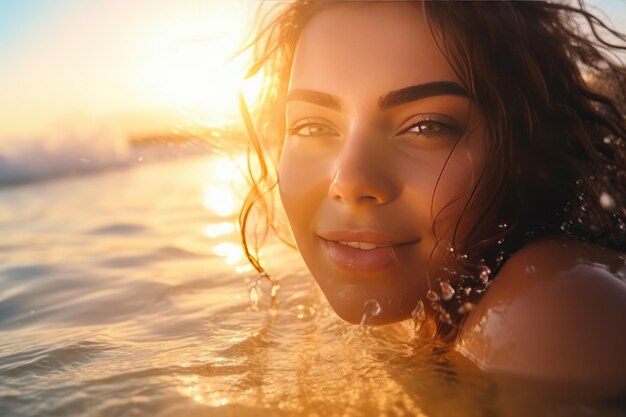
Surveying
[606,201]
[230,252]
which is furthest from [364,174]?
[230,252]

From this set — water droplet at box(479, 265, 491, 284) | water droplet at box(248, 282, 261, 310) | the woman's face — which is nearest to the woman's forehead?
the woman's face

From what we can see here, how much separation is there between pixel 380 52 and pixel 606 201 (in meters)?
1.08

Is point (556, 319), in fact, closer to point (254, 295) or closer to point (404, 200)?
point (404, 200)

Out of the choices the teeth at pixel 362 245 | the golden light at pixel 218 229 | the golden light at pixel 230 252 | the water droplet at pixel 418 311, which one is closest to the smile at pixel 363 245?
the teeth at pixel 362 245

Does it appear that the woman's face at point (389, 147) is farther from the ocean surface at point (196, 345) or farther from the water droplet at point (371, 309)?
the ocean surface at point (196, 345)

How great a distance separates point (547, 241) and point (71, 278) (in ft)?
8.28

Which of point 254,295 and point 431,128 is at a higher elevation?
point 431,128

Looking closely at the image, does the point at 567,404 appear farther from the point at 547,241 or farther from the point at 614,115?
the point at 614,115

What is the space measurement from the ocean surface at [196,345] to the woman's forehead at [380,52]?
2.87ft

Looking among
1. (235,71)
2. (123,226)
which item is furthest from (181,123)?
(123,226)

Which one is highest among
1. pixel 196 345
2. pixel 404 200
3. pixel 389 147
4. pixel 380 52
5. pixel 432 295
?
pixel 380 52

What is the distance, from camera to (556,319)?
5.40ft

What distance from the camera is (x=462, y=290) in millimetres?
2236

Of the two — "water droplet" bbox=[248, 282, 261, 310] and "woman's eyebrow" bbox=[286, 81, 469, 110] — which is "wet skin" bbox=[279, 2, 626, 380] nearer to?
"woman's eyebrow" bbox=[286, 81, 469, 110]
